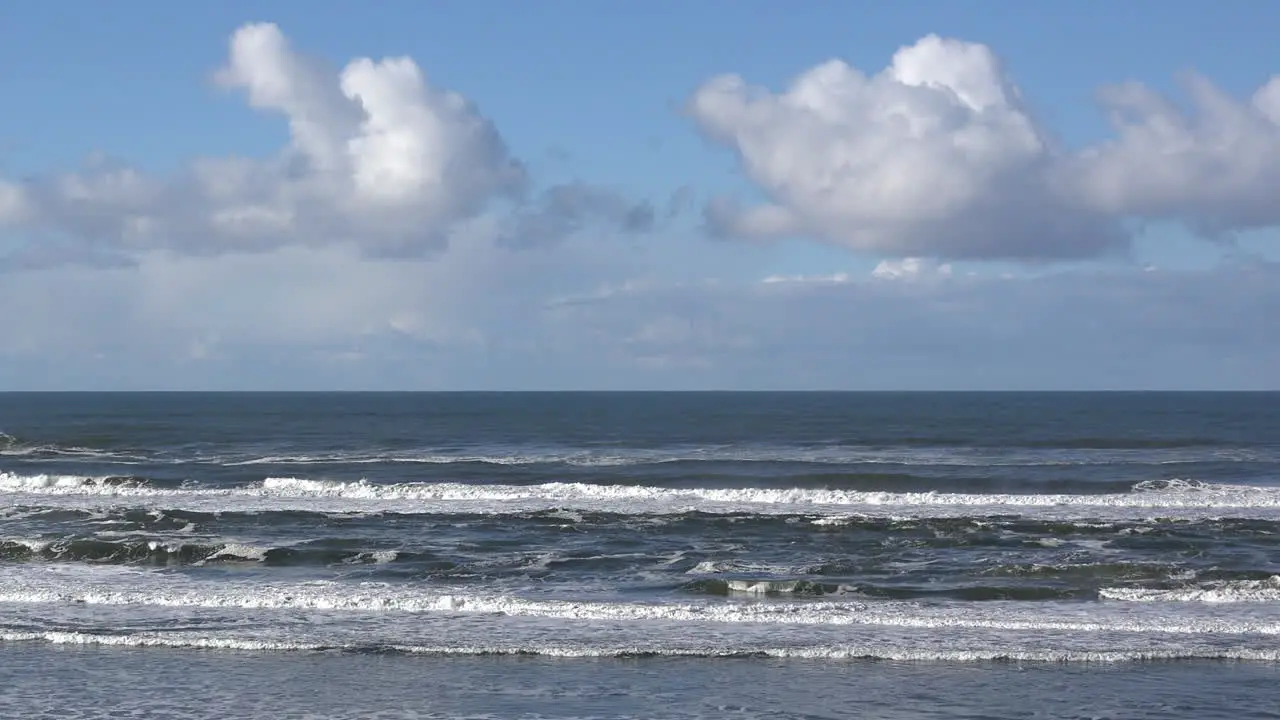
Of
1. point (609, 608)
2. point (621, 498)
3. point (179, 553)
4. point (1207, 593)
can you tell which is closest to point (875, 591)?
point (609, 608)

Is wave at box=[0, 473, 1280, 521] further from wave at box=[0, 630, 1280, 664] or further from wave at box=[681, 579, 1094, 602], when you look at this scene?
wave at box=[0, 630, 1280, 664]

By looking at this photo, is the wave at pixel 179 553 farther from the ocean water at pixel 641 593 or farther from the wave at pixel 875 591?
the wave at pixel 875 591

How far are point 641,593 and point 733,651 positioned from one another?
517cm

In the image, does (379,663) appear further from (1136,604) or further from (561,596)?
(1136,604)

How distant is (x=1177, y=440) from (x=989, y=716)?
6022 centimetres

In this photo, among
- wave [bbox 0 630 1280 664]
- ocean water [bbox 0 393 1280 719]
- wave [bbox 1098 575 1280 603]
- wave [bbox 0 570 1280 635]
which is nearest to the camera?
ocean water [bbox 0 393 1280 719]

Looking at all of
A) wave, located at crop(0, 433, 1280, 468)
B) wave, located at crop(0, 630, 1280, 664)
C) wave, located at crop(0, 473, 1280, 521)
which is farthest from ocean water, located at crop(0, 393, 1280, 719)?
wave, located at crop(0, 433, 1280, 468)

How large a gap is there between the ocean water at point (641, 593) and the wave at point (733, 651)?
63 millimetres

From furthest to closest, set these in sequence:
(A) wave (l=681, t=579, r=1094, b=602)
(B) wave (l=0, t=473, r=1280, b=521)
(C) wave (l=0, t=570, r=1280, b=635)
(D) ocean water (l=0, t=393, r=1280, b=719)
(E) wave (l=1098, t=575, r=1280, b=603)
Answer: (B) wave (l=0, t=473, r=1280, b=521) → (A) wave (l=681, t=579, r=1094, b=602) → (E) wave (l=1098, t=575, r=1280, b=603) → (C) wave (l=0, t=570, r=1280, b=635) → (D) ocean water (l=0, t=393, r=1280, b=719)

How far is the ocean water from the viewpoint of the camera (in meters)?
14.9

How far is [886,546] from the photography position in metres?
27.9

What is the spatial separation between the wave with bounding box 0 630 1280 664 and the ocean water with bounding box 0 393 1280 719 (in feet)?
0.21

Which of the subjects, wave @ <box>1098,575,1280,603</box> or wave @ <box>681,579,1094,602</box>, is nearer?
wave @ <box>1098,575,1280,603</box>

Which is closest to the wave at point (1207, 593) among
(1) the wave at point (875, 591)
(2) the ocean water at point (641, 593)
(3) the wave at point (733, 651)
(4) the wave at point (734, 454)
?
(2) the ocean water at point (641, 593)
